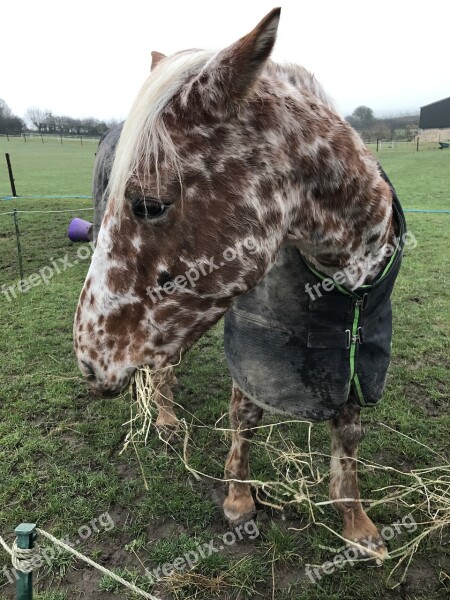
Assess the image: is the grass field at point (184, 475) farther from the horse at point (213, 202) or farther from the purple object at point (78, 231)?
the purple object at point (78, 231)

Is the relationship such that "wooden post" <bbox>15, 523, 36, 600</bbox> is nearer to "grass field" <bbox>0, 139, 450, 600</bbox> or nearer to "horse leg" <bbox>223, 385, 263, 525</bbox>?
"grass field" <bbox>0, 139, 450, 600</bbox>

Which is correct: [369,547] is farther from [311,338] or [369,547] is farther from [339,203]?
[339,203]

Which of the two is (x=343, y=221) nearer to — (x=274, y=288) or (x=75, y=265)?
(x=274, y=288)

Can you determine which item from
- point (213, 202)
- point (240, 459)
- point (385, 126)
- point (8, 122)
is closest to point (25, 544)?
point (213, 202)

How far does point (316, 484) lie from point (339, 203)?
1.25 meters

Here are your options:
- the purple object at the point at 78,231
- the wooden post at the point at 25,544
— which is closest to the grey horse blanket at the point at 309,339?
the wooden post at the point at 25,544

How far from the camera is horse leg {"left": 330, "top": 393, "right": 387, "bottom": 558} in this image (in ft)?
8.25

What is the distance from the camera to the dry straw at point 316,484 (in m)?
1.76

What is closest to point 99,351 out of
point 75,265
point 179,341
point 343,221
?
point 179,341

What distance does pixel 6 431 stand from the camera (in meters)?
3.51
